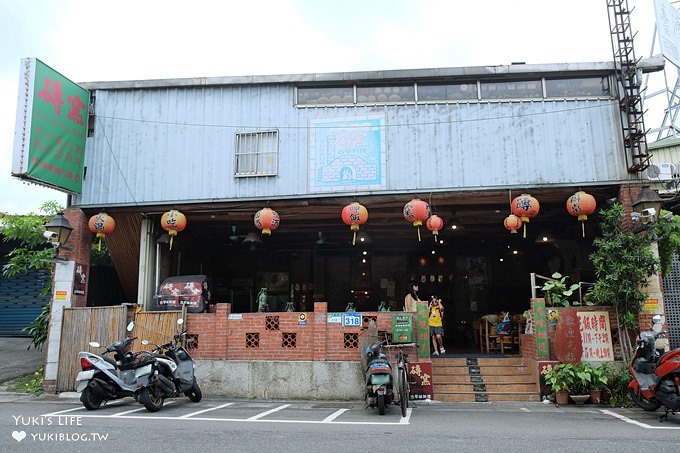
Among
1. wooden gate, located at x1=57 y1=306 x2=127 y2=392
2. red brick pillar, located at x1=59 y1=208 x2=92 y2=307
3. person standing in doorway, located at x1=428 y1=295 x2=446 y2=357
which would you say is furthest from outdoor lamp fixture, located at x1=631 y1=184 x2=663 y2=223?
red brick pillar, located at x1=59 y1=208 x2=92 y2=307

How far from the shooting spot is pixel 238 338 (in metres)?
12.2

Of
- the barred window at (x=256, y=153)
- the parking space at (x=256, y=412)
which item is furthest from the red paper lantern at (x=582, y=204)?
the barred window at (x=256, y=153)

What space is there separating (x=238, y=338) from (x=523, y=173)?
8026 millimetres

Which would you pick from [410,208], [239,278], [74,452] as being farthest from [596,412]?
[239,278]

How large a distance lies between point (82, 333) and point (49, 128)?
5.06 m

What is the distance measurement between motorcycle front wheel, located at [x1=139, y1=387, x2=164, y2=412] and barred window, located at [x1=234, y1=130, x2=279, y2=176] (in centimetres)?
608

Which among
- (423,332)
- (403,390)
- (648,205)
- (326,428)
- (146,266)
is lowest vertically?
(326,428)

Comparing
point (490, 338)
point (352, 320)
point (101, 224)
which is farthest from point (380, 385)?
point (101, 224)

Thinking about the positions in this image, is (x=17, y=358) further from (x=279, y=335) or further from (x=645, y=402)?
(x=645, y=402)

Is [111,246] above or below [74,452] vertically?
above

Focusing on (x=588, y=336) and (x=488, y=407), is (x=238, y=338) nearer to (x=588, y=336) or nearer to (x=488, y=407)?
(x=488, y=407)

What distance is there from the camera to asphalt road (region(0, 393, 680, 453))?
6.32 metres

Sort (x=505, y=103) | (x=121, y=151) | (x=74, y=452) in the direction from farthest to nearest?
(x=121, y=151)
(x=505, y=103)
(x=74, y=452)

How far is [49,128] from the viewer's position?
40.4 feet
